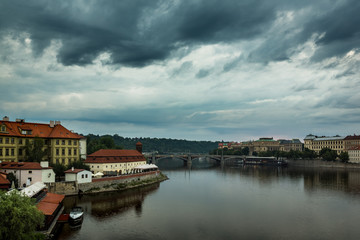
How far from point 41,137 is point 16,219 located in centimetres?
4610

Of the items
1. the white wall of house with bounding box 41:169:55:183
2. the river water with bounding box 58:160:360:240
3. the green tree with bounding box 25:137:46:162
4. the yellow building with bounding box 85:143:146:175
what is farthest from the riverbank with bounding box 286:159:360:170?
the green tree with bounding box 25:137:46:162

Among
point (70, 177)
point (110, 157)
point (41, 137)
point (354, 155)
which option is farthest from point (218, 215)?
point (354, 155)

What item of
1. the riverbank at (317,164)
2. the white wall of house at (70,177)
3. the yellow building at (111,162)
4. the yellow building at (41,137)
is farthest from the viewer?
the riverbank at (317,164)

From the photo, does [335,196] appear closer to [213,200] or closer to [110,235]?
[213,200]

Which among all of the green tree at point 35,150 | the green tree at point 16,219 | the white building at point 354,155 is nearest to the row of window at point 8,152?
the green tree at point 35,150

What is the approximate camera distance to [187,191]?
241ft

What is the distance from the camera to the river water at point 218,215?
38.0 metres

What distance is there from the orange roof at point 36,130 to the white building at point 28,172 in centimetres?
1054

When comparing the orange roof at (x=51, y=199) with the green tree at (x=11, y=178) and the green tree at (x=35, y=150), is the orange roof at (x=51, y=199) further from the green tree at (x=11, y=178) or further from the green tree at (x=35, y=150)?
the green tree at (x=35, y=150)

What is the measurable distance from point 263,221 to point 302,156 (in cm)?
14058

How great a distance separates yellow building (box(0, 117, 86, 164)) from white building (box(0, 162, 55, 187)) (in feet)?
23.5

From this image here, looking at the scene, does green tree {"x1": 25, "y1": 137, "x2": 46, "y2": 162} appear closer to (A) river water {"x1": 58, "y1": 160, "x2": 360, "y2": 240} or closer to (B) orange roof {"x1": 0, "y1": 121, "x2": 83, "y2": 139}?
(B) orange roof {"x1": 0, "y1": 121, "x2": 83, "y2": 139}

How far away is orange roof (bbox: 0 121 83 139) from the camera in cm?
6531

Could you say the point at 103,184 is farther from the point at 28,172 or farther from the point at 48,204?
the point at 48,204
